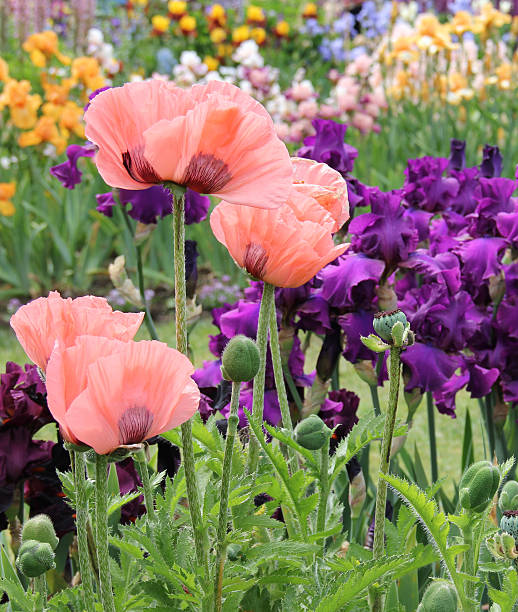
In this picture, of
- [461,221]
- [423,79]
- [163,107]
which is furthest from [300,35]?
[163,107]

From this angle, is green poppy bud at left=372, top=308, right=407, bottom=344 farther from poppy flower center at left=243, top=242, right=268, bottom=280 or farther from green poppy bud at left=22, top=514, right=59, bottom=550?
green poppy bud at left=22, top=514, right=59, bottom=550

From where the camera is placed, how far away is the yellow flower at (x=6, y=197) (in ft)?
12.2

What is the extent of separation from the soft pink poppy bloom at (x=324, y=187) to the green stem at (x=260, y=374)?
0.09 metres

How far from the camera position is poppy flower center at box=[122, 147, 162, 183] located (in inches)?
26.5

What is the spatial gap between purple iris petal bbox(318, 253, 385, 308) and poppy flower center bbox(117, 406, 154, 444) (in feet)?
2.14

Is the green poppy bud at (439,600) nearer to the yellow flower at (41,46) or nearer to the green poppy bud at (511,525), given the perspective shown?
the green poppy bud at (511,525)

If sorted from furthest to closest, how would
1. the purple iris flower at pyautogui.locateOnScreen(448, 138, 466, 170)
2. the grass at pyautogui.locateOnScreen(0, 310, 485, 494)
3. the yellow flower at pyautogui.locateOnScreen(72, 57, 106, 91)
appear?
1. the yellow flower at pyautogui.locateOnScreen(72, 57, 106, 91)
2. the grass at pyautogui.locateOnScreen(0, 310, 485, 494)
3. the purple iris flower at pyautogui.locateOnScreen(448, 138, 466, 170)

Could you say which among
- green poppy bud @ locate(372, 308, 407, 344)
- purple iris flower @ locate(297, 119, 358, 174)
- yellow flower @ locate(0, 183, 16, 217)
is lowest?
yellow flower @ locate(0, 183, 16, 217)

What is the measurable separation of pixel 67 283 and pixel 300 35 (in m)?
5.63

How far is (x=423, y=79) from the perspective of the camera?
518 cm

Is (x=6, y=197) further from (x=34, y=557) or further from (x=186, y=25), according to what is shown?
(x=186, y=25)

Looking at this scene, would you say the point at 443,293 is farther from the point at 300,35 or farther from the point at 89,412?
the point at 300,35

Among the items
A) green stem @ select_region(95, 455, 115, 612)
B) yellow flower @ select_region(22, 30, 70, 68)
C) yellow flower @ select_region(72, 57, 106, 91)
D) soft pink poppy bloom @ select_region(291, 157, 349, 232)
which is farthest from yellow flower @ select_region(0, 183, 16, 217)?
green stem @ select_region(95, 455, 115, 612)

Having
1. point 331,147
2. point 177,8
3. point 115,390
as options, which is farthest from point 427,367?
point 177,8
